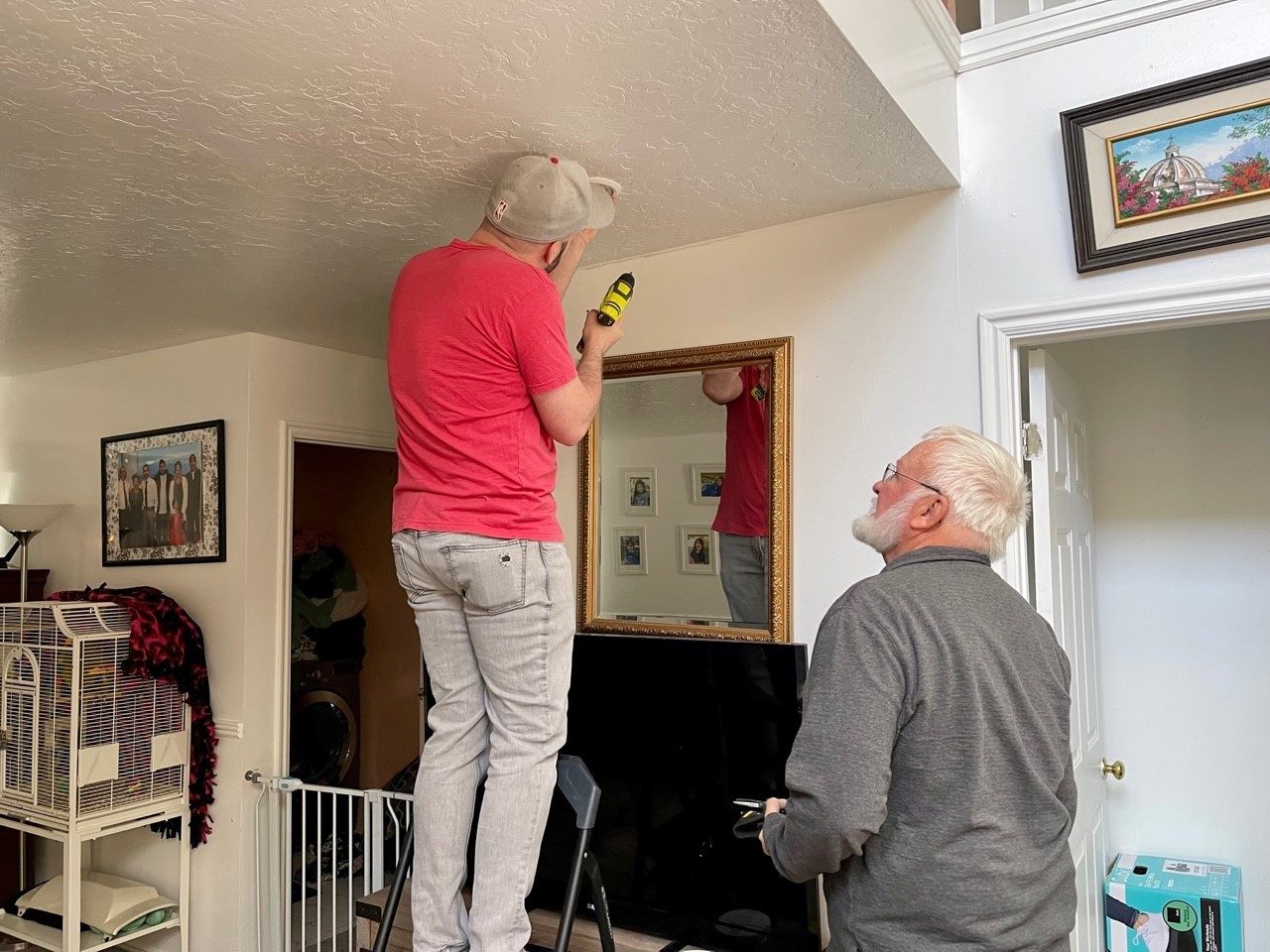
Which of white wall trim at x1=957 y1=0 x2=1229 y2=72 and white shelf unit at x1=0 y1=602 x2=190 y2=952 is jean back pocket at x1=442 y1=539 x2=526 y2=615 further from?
white shelf unit at x1=0 y1=602 x2=190 y2=952

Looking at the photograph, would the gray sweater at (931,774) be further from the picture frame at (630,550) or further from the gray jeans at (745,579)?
the picture frame at (630,550)

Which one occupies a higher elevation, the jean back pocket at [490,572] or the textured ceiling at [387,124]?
the textured ceiling at [387,124]

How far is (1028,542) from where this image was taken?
90.4 inches

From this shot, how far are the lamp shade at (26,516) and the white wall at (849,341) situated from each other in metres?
3.16

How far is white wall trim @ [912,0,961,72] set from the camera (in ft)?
6.50

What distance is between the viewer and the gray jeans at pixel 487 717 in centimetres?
164

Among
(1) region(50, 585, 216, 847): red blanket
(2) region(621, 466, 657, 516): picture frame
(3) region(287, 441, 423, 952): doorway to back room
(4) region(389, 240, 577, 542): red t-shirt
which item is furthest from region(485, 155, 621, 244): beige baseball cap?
(3) region(287, 441, 423, 952): doorway to back room

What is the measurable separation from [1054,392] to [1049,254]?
449mm

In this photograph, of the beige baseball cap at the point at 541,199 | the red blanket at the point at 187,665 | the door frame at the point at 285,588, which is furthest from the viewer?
the door frame at the point at 285,588

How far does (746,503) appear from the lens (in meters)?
2.45

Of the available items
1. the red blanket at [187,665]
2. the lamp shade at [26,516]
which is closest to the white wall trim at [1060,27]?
the red blanket at [187,665]

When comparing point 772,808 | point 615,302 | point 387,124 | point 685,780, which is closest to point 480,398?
point 615,302

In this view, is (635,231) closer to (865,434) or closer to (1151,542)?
(865,434)

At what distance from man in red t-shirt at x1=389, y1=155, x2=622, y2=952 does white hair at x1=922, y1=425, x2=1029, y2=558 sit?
689mm
